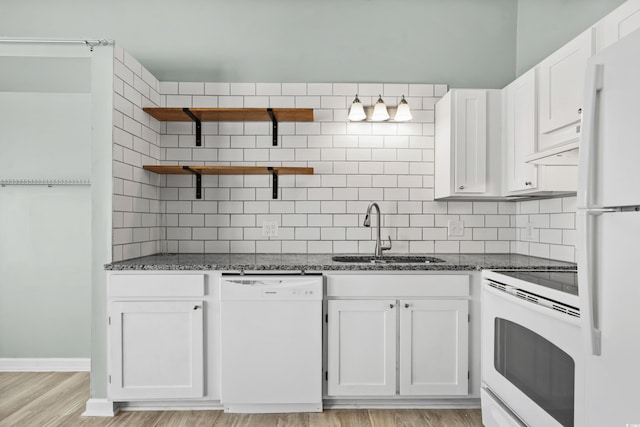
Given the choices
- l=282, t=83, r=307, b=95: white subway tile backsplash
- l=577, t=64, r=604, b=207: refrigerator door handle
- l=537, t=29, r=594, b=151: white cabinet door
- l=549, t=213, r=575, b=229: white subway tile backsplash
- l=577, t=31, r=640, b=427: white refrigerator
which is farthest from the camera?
l=282, t=83, r=307, b=95: white subway tile backsplash

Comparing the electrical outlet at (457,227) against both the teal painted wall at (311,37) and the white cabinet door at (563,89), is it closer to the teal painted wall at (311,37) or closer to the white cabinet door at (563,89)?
the white cabinet door at (563,89)

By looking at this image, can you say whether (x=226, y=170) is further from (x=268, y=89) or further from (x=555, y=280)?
(x=555, y=280)

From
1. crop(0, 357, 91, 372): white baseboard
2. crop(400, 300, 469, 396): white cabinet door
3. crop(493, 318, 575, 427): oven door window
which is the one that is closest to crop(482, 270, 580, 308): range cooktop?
crop(493, 318, 575, 427): oven door window

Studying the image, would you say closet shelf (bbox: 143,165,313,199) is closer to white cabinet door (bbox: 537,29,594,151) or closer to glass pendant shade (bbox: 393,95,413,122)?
glass pendant shade (bbox: 393,95,413,122)

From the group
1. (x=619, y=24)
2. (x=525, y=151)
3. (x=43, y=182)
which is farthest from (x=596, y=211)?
(x=43, y=182)

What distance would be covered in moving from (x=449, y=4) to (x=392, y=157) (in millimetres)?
1241

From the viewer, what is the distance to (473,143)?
2785 mm

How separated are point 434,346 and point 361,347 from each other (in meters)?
0.43

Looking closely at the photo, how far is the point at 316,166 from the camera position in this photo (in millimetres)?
3100

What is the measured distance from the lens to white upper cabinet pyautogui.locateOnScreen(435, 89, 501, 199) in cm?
278

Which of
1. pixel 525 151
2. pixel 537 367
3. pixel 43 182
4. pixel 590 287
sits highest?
pixel 525 151

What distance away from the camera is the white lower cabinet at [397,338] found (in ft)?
8.03

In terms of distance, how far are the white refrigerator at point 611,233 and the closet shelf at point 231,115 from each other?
1808 millimetres

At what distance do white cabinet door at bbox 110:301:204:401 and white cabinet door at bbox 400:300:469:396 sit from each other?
3.93 ft
